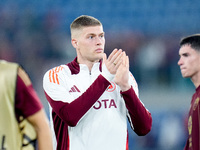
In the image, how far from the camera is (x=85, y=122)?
12.5 feet

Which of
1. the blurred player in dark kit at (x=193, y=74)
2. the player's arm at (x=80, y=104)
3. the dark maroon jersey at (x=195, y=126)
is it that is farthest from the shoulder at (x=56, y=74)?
the dark maroon jersey at (x=195, y=126)

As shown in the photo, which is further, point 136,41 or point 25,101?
point 136,41

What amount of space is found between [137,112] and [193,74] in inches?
22.7

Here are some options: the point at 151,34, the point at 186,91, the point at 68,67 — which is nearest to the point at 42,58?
the point at 151,34

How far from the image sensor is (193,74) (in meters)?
3.74

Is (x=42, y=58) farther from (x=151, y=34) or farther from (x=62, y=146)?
(x=62, y=146)

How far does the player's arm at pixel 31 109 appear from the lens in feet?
8.22

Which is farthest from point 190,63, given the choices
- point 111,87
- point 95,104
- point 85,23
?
point 85,23

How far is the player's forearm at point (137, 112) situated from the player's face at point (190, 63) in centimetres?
46

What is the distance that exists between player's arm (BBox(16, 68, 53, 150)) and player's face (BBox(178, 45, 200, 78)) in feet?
5.25

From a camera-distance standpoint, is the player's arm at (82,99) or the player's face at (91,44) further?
the player's face at (91,44)

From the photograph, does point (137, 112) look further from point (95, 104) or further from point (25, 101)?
point (25, 101)

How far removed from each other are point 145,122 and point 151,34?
6.84 metres

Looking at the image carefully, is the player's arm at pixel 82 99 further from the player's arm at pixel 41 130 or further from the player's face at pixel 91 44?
the player's arm at pixel 41 130
